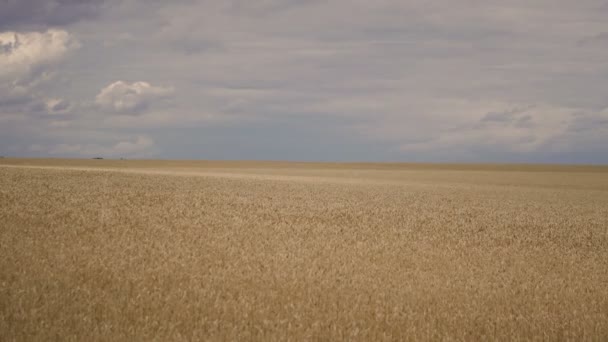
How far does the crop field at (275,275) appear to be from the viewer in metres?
7.04

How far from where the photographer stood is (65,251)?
32.1 ft

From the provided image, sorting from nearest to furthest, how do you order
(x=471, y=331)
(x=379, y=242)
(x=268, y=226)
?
(x=471, y=331) < (x=379, y=242) < (x=268, y=226)

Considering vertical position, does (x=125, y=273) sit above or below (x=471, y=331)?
above

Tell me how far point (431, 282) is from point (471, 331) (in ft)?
7.33

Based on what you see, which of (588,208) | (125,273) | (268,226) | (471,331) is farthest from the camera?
(588,208)

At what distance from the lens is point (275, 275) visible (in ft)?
30.5

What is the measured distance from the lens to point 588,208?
2584cm

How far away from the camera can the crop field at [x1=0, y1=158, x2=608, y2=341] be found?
7.04 meters

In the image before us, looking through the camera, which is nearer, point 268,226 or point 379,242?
point 379,242

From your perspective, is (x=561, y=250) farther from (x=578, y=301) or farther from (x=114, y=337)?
(x=114, y=337)

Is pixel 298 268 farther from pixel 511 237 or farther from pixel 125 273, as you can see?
pixel 511 237

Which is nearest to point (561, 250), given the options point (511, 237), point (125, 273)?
point (511, 237)

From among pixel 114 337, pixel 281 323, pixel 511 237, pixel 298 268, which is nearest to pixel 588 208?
pixel 511 237

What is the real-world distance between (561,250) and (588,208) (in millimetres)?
13719
